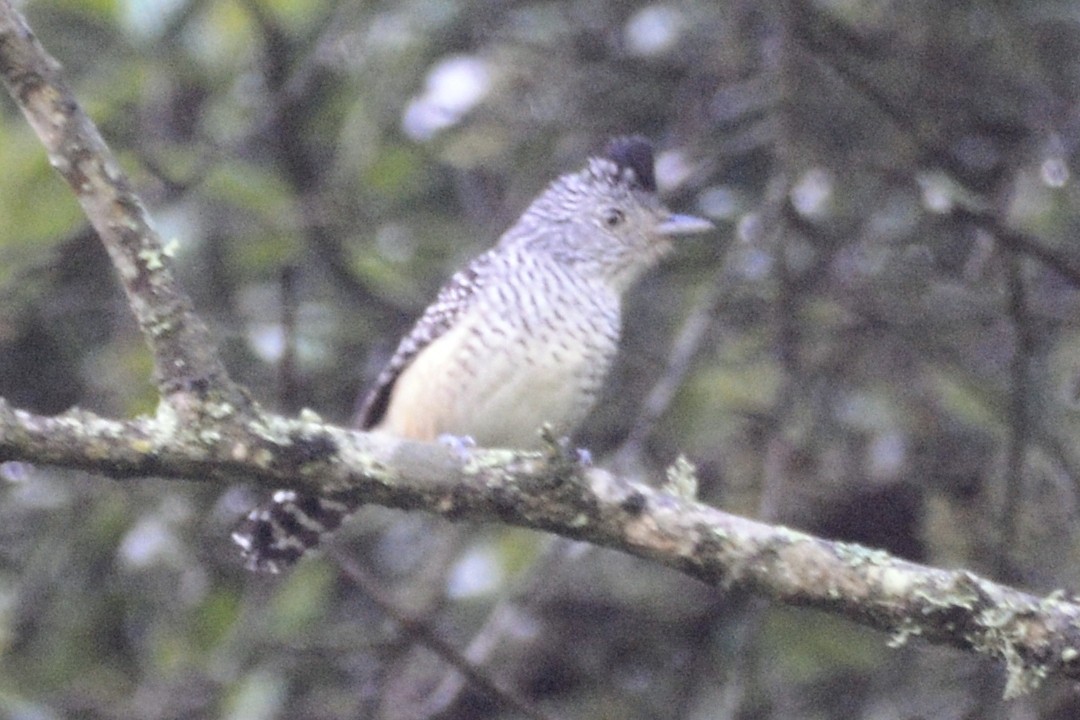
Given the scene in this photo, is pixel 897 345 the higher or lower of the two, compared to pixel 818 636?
higher

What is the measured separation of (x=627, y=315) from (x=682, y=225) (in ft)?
2.24

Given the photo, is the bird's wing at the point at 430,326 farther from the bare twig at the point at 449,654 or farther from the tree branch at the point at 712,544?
the tree branch at the point at 712,544

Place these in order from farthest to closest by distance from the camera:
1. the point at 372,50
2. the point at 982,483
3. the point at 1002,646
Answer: the point at 372,50
the point at 982,483
the point at 1002,646

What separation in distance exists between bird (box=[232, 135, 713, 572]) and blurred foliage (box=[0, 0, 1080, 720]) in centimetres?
25

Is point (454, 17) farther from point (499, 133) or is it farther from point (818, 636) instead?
point (818, 636)

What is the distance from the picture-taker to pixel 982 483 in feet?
16.5

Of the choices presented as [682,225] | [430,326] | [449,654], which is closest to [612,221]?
[682,225]

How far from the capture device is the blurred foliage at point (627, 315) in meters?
4.77

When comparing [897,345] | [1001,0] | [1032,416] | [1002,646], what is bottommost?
[1002,646]

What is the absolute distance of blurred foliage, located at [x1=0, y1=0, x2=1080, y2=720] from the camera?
188 inches

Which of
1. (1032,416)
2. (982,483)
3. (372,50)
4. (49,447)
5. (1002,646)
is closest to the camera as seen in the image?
(49,447)

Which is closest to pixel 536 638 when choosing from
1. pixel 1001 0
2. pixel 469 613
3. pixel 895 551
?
pixel 469 613

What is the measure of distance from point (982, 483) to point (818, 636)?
673 millimetres

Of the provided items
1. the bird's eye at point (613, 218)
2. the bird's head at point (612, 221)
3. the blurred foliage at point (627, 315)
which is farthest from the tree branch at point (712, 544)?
the bird's eye at point (613, 218)
